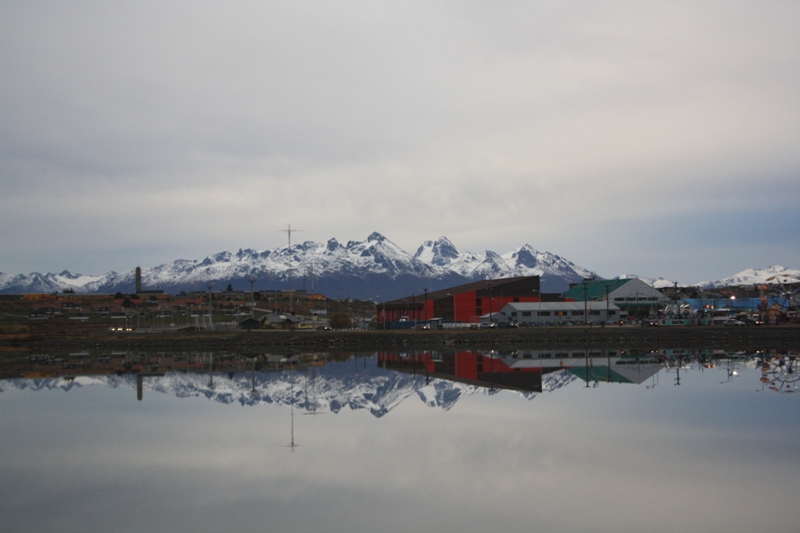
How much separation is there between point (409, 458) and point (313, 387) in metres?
19.7

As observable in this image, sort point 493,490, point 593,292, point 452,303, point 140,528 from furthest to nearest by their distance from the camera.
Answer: point 593,292
point 452,303
point 493,490
point 140,528

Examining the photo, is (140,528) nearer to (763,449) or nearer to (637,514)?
(637,514)

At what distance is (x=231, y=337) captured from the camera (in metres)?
79.3

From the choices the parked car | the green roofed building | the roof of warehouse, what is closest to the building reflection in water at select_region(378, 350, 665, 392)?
the parked car

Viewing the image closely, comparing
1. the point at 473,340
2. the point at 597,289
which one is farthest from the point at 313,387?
the point at 597,289

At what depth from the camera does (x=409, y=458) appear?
67.8 feet

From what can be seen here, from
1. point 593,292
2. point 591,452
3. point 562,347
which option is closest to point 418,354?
point 562,347

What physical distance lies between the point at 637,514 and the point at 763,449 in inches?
322

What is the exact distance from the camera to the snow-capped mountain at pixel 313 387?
33.5 metres

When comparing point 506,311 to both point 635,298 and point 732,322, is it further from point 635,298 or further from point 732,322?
point 732,322

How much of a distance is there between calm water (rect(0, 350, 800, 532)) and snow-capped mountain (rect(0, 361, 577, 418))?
1.00 ft

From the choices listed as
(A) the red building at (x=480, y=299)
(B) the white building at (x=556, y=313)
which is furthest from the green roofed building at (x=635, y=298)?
(B) the white building at (x=556, y=313)

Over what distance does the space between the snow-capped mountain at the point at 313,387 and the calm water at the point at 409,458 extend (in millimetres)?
304

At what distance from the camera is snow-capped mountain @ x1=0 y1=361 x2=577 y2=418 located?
33.5m
